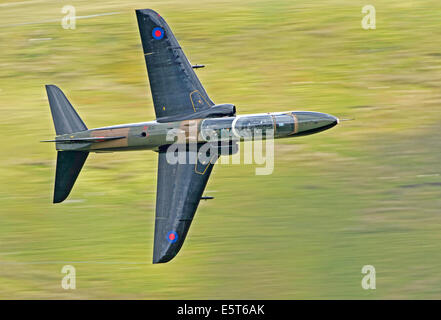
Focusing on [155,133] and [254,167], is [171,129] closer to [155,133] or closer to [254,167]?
[155,133]

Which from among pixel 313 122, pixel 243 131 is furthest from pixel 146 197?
pixel 313 122

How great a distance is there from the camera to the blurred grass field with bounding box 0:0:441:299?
34406mm

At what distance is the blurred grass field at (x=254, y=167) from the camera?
34.4m

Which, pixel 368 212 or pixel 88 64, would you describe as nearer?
pixel 368 212

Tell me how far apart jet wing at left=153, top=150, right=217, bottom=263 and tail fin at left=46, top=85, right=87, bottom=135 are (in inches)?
155

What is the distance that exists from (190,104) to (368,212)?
9554 mm

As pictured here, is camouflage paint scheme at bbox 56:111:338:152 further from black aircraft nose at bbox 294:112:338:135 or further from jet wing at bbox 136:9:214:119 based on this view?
jet wing at bbox 136:9:214:119

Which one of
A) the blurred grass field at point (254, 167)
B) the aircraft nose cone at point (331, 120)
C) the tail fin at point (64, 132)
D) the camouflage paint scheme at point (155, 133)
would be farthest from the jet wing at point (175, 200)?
the aircraft nose cone at point (331, 120)

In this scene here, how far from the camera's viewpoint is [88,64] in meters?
44.6

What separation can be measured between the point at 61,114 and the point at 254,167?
32.2ft

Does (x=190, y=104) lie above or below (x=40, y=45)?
below

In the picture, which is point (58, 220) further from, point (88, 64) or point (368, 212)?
point (368, 212)

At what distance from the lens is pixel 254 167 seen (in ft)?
125

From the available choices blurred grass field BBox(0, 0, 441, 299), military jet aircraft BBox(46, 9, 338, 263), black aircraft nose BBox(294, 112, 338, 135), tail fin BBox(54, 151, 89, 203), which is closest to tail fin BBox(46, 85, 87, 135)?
military jet aircraft BBox(46, 9, 338, 263)
